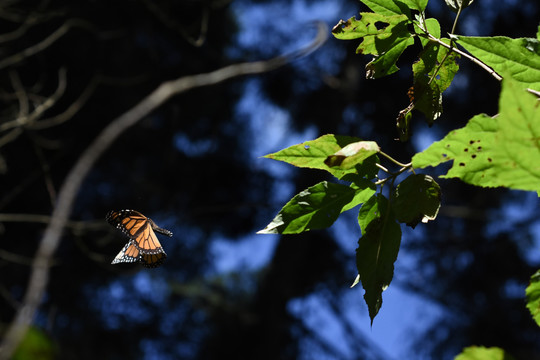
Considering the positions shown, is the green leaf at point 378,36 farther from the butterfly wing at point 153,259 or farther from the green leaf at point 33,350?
the green leaf at point 33,350

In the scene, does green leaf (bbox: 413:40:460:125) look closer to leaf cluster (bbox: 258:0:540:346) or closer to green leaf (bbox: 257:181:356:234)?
leaf cluster (bbox: 258:0:540:346)

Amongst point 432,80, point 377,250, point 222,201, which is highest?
point 222,201

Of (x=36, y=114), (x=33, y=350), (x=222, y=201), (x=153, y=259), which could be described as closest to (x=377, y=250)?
(x=153, y=259)

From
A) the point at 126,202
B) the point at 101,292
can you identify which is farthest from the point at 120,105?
the point at 101,292

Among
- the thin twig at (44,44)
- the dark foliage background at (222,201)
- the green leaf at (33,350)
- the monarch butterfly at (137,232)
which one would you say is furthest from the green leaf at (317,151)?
the dark foliage background at (222,201)

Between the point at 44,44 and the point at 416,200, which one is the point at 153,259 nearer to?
the point at 416,200

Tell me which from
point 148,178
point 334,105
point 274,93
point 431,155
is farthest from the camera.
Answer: point 274,93

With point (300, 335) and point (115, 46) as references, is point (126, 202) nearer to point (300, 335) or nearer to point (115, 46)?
point (115, 46)
